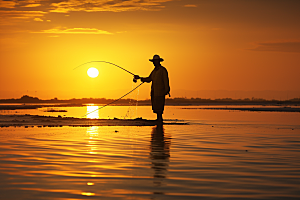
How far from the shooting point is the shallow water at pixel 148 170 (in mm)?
5801

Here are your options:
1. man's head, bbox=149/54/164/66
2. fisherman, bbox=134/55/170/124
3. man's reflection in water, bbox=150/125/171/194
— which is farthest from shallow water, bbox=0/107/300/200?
man's head, bbox=149/54/164/66

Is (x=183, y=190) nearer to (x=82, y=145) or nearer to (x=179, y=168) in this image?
(x=179, y=168)

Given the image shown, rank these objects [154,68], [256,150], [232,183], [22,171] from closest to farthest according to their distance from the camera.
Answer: [232,183] < [22,171] < [256,150] < [154,68]

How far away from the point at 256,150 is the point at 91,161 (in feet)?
14.3

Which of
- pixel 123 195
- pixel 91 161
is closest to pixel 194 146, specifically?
pixel 91 161

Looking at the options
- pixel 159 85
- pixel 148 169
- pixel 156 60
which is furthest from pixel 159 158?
pixel 156 60

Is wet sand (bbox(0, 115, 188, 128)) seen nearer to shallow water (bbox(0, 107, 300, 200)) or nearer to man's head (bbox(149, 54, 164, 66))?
man's head (bbox(149, 54, 164, 66))

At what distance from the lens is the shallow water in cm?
580

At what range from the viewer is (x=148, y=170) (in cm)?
754

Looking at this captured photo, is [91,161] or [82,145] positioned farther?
[82,145]

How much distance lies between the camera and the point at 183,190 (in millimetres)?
5930

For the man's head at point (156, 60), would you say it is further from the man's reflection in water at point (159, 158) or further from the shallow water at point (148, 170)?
the shallow water at point (148, 170)

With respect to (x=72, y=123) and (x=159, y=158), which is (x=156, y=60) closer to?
(x=72, y=123)

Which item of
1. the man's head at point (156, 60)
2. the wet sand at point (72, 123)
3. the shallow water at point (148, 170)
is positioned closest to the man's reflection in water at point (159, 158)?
the shallow water at point (148, 170)
